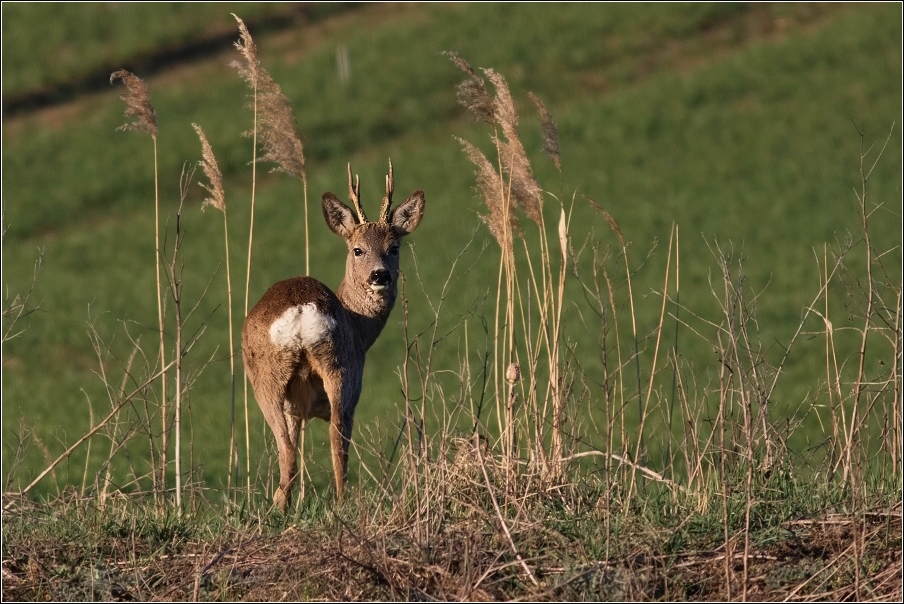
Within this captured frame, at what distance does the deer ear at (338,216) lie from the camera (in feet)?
21.9

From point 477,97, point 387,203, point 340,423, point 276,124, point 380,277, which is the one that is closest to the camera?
point 477,97

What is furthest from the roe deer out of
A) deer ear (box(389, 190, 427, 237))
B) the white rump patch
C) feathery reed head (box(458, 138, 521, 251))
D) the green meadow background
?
the green meadow background

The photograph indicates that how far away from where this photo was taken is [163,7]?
3117 centimetres

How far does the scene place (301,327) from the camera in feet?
19.2

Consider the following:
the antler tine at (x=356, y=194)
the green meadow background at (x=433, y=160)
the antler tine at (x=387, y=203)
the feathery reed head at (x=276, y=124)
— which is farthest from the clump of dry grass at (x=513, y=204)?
the green meadow background at (x=433, y=160)

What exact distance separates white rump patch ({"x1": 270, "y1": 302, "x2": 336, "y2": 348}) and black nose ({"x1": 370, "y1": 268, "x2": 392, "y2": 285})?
612 mm

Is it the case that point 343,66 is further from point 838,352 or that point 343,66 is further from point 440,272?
point 838,352

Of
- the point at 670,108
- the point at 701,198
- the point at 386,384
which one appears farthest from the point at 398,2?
the point at 386,384

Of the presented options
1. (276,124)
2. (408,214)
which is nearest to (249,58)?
(276,124)

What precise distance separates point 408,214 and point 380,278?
55 cm

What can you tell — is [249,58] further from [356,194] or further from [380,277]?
[380,277]

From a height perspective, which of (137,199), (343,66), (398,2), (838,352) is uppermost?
(398,2)

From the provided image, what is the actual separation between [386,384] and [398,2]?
19877 mm

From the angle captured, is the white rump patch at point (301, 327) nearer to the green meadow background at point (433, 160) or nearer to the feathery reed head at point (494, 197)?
the feathery reed head at point (494, 197)
